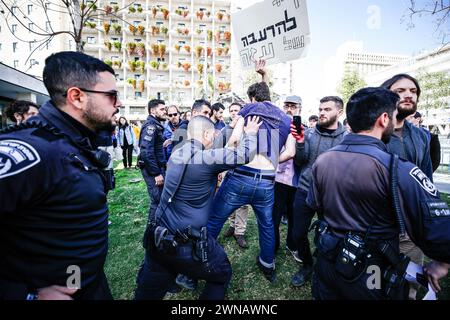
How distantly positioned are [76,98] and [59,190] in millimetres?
567

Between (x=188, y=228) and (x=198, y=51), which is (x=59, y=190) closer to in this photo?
(x=188, y=228)

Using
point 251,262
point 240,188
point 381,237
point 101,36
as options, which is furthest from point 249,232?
point 101,36

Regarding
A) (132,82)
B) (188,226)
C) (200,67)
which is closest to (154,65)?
(132,82)

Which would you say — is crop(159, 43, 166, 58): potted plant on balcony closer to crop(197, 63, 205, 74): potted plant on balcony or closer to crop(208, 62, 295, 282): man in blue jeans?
crop(197, 63, 205, 74): potted plant on balcony

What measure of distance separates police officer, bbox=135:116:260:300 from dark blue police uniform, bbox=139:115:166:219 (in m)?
1.98

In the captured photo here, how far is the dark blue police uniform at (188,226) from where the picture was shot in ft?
6.19

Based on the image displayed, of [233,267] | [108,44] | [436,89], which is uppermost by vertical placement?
[108,44]

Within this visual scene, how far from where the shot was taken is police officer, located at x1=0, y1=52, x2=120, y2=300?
105 centimetres

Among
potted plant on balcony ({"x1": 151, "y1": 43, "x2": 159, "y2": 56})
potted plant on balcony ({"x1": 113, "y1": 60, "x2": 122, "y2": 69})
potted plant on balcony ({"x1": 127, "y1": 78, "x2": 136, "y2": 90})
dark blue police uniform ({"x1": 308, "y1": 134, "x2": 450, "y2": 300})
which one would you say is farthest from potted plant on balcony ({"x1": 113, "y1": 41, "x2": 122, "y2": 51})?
dark blue police uniform ({"x1": 308, "y1": 134, "x2": 450, "y2": 300})

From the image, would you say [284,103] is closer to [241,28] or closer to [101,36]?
[241,28]

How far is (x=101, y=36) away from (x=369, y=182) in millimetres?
46052

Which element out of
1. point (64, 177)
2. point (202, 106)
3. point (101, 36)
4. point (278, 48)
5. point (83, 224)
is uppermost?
point (101, 36)

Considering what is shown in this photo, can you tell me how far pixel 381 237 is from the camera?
1.50m

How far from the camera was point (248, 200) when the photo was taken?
2.72 meters
